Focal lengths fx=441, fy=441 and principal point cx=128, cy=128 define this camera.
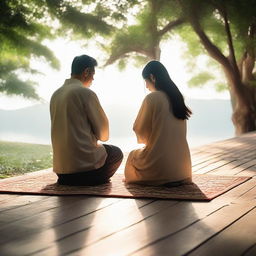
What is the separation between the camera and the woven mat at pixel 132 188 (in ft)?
11.5

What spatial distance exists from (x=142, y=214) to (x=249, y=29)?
11.3 m

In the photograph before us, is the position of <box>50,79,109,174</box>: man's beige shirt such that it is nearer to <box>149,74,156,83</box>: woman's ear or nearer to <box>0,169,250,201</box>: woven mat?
<box>0,169,250,201</box>: woven mat

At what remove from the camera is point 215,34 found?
13438mm

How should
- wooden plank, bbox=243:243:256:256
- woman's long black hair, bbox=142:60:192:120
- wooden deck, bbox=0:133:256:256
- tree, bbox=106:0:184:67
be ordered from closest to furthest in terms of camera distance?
wooden plank, bbox=243:243:256:256, wooden deck, bbox=0:133:256:256, woman's long black hair, bbox=142:60:192:120, tree, bbox=106:0:184:67

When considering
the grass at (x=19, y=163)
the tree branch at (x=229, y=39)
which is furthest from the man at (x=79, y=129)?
the tree branch at (x=229, y=39)

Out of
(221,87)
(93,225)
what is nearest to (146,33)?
(221,87)

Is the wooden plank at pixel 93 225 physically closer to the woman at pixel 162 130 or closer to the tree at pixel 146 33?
the woman at pixel 162 130

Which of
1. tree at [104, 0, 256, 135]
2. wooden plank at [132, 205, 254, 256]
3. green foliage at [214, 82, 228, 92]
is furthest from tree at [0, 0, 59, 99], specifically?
green foliage at [214, 82, 228, 92]

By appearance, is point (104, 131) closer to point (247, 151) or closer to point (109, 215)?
point (109, 215)

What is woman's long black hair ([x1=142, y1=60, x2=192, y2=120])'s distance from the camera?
13.0ft

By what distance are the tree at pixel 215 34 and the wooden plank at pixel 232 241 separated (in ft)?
32.3

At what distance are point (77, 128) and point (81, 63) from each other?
1.99ft

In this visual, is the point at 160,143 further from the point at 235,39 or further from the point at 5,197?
the point at 235,39

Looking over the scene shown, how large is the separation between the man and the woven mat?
0.14 metres
